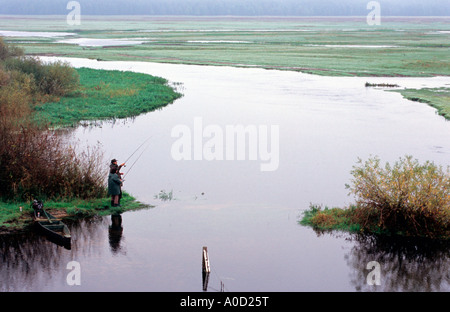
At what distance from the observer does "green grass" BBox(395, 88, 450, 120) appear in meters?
58.3

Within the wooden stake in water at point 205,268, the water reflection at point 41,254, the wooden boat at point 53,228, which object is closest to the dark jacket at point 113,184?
the water reflection at point 41,254

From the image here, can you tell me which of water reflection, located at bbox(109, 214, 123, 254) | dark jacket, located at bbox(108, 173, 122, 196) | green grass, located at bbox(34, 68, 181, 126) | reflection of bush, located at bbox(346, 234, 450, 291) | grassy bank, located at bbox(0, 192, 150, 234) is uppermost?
green grass, located at bbox(34, 68, 181, 126)

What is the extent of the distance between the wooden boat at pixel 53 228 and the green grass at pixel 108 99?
22143 mm

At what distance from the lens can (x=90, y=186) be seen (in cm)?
2795

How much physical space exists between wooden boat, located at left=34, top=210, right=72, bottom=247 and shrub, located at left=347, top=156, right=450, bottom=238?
1125 centimetres

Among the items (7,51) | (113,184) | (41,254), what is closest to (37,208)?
(41,254)

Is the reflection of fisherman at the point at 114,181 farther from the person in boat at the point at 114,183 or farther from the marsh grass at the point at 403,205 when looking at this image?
the marsh grass at the point at 403,205

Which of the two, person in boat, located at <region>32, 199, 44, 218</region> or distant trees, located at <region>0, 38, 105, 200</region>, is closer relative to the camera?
person in boat, located at <region>32, 199, 44, 218</region>

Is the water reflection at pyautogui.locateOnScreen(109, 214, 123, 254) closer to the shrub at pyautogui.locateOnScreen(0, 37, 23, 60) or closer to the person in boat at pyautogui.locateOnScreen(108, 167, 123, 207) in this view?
the person in boat at pyautogui.locateOnScreen(108, 167, 123, 207)

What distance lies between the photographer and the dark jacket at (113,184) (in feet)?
85.7

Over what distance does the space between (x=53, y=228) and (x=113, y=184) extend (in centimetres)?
368

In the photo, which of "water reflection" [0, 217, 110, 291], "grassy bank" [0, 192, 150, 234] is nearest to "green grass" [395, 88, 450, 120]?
"grassy bank" [0, 192, 150, 234]

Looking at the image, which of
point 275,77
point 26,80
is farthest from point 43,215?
point 275,77
